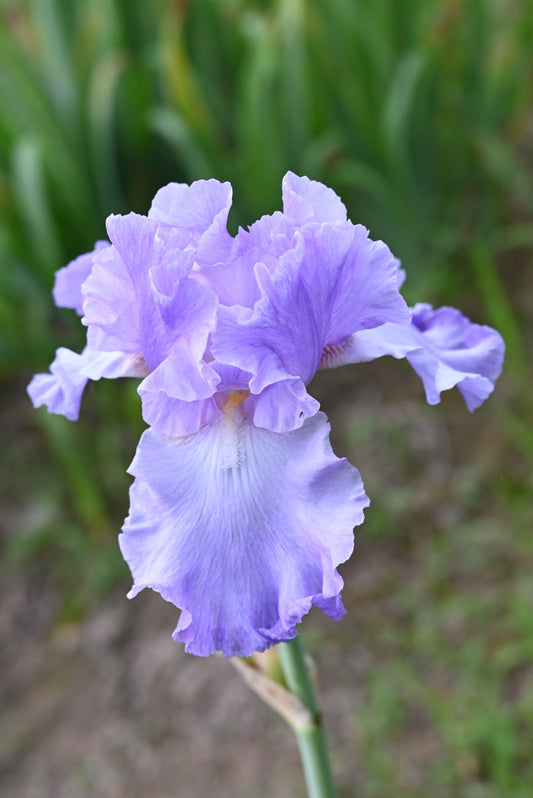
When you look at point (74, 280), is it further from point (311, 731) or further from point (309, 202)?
point (311, 731)

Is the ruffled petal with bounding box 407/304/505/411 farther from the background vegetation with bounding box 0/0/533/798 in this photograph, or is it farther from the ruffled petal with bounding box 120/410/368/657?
the background vegetation with bounding box 0/0/533/798

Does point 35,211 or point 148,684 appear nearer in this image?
point 148,684

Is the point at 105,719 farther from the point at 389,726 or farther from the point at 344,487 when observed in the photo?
the point at 344,487

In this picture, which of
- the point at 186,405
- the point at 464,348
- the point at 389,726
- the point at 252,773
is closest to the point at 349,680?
the point at 389,726

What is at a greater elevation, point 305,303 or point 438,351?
point 305,303

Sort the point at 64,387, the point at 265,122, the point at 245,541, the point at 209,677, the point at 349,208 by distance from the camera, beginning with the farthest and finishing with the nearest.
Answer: the point at 349,208 < the point at 265,122 < the point at 209,677 < the point at 64,387 < the point at 245,541

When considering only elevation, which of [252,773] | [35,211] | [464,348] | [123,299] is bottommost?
[252,773]

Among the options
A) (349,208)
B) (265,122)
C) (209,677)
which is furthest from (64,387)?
(349,208)

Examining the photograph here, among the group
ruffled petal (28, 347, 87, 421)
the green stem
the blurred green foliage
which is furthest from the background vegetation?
ruffled petal (28, 347, 87, 421)
